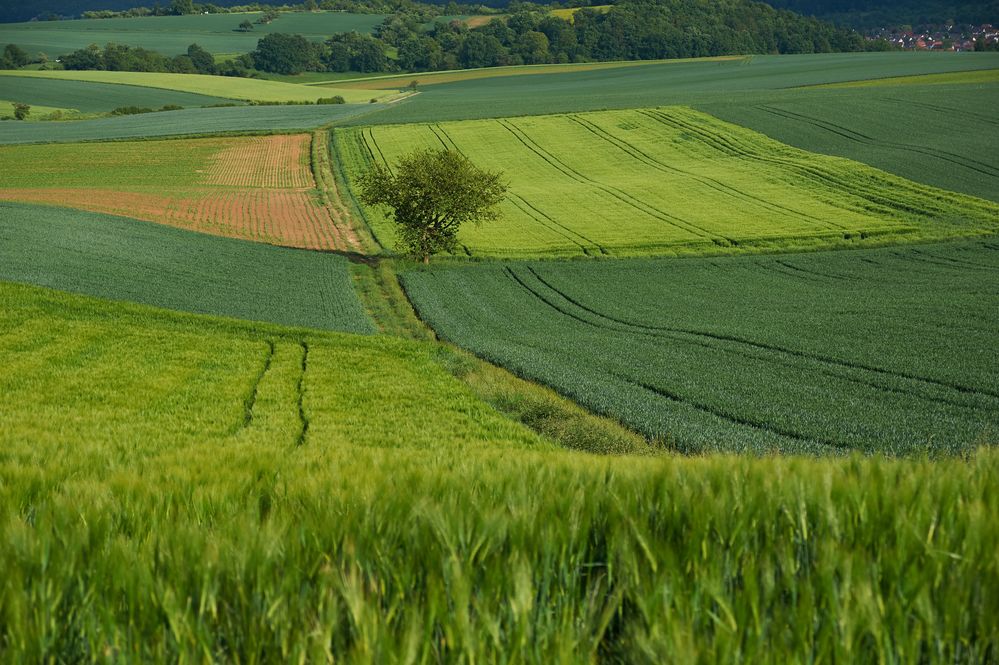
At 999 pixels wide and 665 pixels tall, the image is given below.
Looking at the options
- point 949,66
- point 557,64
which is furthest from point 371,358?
point 557,64

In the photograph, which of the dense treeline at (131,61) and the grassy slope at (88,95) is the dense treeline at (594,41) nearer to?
the dense treeline at (131,61)

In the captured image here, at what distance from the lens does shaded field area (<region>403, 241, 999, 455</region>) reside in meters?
20.2

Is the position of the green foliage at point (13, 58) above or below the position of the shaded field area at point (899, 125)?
above

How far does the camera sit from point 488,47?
6678 inches

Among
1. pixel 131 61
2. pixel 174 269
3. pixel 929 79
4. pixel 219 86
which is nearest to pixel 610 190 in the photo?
pixel 174 269

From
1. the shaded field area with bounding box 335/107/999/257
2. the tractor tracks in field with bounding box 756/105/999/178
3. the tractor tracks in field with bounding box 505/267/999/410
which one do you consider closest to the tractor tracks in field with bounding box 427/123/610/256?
the shaded field area with bounding box 335/107/999/257

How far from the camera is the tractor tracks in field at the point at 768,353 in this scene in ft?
76.5

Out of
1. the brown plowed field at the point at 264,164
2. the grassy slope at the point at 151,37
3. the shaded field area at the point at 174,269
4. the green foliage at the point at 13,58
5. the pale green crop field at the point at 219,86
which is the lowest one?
the shaded field area at the point at 174,269

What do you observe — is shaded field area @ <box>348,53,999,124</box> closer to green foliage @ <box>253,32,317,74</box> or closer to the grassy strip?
the grassy strip

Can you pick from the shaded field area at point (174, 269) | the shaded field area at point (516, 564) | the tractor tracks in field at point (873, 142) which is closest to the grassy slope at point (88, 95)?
the tractor tracks in field at point (873, 142)

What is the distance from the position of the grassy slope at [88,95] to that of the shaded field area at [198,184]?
39357 mm

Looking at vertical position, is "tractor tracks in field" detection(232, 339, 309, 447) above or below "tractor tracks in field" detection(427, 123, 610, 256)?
above

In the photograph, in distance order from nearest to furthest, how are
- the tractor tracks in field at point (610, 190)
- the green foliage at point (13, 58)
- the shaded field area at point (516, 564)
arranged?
the shaded field area at point (516, 564) < the tractor tracks in field at point (610, 190) < the green foliage at point (13, 58)

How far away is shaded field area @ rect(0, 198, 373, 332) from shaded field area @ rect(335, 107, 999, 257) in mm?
10489
